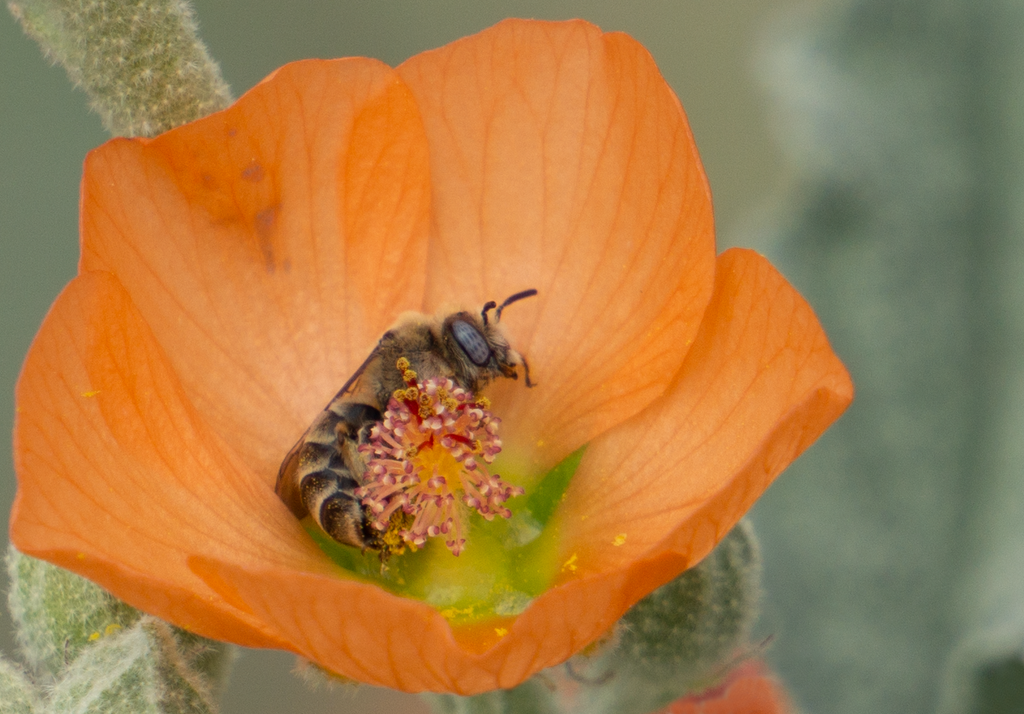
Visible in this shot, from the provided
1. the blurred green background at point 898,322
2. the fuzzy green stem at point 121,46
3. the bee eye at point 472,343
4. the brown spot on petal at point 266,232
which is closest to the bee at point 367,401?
the bee eye at point 472,343

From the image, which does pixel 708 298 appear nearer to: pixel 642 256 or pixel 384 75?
pixel 642 256

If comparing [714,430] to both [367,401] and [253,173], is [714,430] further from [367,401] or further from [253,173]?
[253,173]

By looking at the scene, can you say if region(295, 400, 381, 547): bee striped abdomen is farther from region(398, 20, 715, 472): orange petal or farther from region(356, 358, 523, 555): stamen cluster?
region(398, 20, 715, 472): orange petal

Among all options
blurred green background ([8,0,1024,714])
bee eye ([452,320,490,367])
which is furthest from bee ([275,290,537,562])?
blurred green background ([8,0,1024,714])

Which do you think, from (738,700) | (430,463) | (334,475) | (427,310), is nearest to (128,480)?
(334,475)

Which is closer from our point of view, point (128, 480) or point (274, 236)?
point (128, 480)

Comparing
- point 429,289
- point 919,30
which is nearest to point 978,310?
point 919,30
